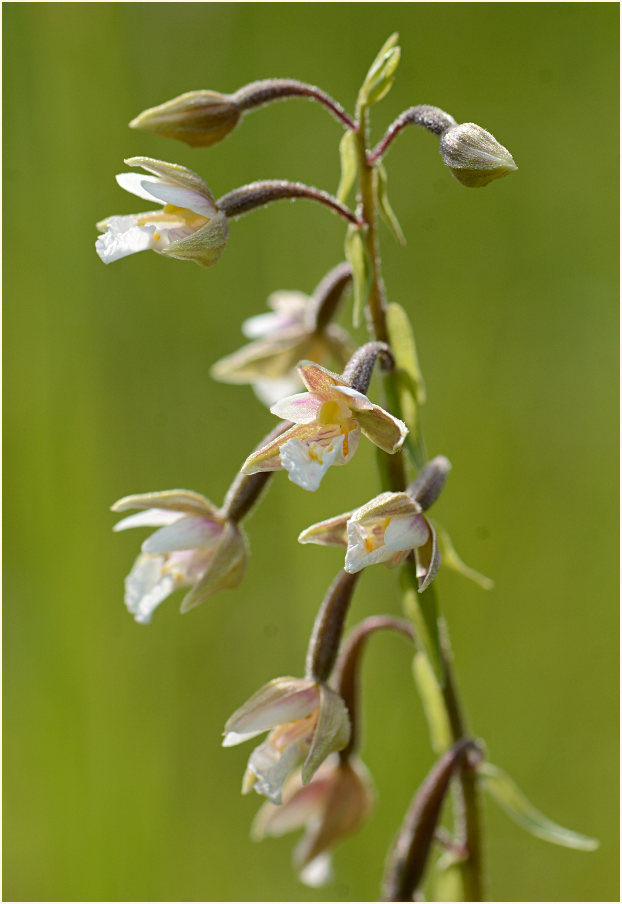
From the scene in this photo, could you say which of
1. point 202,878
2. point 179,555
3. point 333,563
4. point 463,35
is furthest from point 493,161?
point 463,35

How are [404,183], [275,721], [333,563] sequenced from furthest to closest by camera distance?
[404,183] < [333,563] < [275,721]

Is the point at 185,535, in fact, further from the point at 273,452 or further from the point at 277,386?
the point at 277,386

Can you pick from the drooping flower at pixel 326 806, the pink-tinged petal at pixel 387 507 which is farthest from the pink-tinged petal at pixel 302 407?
the drooping flower at pixel 326 806

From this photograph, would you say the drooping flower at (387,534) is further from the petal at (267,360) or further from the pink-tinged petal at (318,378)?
the petal at (267,360)

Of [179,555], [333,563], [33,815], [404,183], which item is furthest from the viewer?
[404,183]

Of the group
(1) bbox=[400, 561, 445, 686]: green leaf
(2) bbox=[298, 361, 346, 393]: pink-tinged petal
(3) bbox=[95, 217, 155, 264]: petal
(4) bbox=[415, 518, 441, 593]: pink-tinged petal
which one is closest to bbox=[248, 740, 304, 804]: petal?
(1) bbox=[400, 561, 445, 686]: green leaf

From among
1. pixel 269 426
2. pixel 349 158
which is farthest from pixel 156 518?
pixel 269 426

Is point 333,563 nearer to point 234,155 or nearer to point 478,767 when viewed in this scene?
point 478,767
